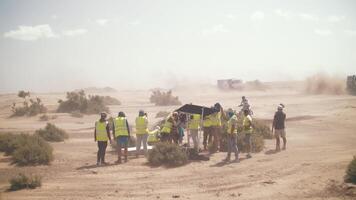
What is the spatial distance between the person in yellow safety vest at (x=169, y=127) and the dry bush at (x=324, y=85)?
50.0 metres

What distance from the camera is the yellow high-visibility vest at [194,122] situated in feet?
49.8

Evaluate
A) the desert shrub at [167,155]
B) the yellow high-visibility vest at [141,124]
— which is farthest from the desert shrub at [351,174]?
the yellow high-visibility vest at [141,124]

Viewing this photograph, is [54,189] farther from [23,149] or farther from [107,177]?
[23,149]

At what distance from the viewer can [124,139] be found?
46.7ft

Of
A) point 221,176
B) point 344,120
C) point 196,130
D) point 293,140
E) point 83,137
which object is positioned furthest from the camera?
point 344,120

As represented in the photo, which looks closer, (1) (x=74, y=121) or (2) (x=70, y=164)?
(2) (x=70, y=164)

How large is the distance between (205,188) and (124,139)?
15.1 feet

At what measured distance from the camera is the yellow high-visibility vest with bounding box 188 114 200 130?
15.2m

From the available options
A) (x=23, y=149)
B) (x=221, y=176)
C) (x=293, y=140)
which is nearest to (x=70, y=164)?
(x=23, y=149)

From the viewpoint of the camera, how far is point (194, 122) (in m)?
15.2

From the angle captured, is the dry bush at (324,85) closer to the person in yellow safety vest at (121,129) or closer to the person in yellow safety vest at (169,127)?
the person in yellow safety vest at (169,127)

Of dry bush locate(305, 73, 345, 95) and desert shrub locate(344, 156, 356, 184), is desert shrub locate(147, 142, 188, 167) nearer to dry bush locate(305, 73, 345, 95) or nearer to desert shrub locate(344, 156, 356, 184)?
desert shrub locate(344, 156, 356, 184)

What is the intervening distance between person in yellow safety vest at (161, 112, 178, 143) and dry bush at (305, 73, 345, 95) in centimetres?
5005

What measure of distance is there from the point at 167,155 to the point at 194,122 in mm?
2069
